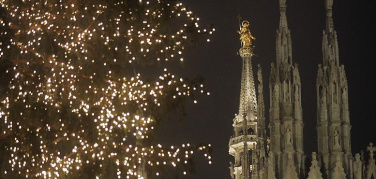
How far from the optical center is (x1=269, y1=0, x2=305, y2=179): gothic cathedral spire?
82.9ft

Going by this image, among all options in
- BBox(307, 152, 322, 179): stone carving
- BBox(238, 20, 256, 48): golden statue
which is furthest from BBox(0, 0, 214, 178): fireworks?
BBox(238, 20, 256, 48): golden statue

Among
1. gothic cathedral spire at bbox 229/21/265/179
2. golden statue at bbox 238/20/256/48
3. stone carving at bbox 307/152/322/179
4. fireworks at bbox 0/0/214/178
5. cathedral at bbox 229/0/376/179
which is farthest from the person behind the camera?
golden statue at bbox 238/20/256/48

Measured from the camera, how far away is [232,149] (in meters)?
33.0

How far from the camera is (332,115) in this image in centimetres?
2558

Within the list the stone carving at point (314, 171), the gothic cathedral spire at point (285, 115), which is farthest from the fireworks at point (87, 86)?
the gothic cathedral spire at point (285, 115)

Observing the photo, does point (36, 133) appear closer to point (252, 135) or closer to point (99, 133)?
point (99, 133)

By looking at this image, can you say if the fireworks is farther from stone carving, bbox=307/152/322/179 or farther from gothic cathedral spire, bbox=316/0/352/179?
gothic cathedral spire, bbox=316/0/352/179

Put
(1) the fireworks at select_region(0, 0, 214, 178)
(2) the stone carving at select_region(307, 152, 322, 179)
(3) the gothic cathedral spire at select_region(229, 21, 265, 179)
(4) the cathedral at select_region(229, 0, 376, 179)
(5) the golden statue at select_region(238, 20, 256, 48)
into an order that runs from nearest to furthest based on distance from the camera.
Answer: (1) the fireworks at select_region(0, 0, 214, 178) < (2) the stone carving at select_region(307, 152, 322, 179) < (4) the cathedral at select_region(229, 0, 376, 179) < (3) the gothic cathedral spire at select_region(229, 21, 265, 179) < (5) the golden statue at select_region(238, 20, 256, 48)

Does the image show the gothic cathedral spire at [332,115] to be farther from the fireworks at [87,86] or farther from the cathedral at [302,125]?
the fireworks at [87,86]

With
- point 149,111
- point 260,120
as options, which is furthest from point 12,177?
point 260,120

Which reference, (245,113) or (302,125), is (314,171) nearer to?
(302,125)

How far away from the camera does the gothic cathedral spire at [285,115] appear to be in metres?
25.3

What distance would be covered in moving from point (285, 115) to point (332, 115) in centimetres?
151

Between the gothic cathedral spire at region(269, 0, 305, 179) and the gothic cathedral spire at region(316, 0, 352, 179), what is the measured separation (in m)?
0.71
